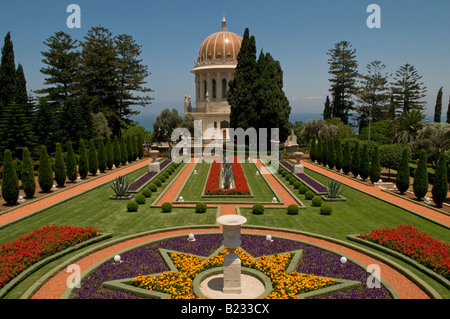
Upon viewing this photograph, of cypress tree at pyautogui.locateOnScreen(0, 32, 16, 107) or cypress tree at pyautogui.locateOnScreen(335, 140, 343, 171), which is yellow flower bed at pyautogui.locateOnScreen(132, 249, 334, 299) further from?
cypress tree at pyautogui.locateOnScreen(0, 32, 16, 107)

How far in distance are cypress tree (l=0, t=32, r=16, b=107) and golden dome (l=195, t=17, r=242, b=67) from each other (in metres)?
35.2

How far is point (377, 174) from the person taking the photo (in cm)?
2611

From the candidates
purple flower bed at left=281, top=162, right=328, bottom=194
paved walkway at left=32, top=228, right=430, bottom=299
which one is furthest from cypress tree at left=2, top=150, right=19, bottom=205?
purple flower bed at left=281, top=162, right=328, bottom=194

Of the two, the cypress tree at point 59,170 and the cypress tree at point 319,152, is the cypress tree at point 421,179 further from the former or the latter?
the cypress tree at point 59,170

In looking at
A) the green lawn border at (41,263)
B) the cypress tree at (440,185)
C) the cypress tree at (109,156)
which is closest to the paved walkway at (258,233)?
the green lawn border at (41,263)

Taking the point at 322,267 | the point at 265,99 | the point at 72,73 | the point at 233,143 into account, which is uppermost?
the point at 72,73

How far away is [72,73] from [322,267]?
4813 centimetres

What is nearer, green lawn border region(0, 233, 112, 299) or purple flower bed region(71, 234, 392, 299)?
purple flower bed region(71, 234, 392, 299)

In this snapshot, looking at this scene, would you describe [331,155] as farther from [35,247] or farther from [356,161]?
[35,247]

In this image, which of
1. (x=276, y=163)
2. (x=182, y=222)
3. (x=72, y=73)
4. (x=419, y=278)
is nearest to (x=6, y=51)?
(x=72, y=73)

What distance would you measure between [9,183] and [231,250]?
15.5m

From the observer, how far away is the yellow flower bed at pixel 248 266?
30.9 feet

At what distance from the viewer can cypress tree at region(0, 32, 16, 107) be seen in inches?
1663
